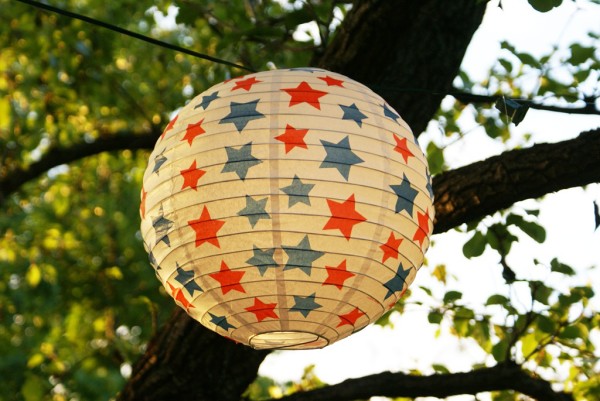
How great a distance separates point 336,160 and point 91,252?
251 inches

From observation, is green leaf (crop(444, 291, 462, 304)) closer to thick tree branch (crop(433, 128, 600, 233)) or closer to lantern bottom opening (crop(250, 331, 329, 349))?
thick tree branch (crop(433, 128, 600, 233))

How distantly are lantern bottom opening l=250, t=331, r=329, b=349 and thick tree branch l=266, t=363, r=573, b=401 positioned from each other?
107 centimetres

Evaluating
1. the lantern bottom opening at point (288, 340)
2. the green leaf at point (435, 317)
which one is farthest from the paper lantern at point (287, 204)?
the green leaf at point (435, 317)

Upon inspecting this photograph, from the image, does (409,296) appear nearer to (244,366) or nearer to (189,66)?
(244,366)

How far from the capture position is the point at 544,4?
2.23 metres

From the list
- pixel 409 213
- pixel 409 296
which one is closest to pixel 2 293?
pixel 409 296

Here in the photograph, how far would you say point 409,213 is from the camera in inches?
67.7

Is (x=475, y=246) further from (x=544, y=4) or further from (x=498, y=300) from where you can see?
(x=544, y=4)

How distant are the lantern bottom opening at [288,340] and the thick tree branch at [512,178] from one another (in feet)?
2.96

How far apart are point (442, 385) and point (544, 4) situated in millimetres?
1395

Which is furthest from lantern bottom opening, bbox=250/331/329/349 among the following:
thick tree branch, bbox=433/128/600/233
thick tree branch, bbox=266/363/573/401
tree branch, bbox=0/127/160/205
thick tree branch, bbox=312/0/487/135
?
tree branch, bbox=0/127/160/205

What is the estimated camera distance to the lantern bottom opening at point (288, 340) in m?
A: 1.87

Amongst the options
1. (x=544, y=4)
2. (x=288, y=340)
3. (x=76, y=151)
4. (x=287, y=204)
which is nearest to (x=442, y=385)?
(x=288, y=340)

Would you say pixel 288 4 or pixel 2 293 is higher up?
pixel 288 4
